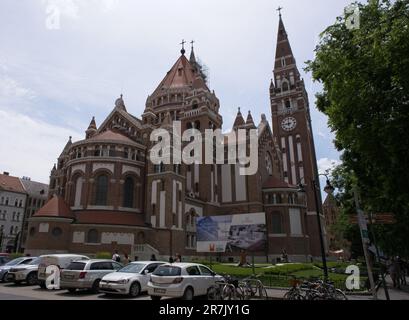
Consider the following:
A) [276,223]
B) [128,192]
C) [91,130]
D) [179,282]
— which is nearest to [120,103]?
[91,130]

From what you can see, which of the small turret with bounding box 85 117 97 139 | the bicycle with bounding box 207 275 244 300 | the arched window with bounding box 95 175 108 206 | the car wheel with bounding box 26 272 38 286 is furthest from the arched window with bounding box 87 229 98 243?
the bicycle with bounding box 207 275 244 300

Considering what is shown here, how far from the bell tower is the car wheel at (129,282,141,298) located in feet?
146

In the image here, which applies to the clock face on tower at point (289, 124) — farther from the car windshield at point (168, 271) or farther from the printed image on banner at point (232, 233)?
the car windshield at point (168, 271)

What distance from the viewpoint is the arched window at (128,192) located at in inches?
1609

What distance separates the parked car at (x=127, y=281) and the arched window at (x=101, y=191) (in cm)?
2481

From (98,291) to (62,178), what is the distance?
33.5 m

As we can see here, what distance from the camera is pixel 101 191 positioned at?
40.3 meters

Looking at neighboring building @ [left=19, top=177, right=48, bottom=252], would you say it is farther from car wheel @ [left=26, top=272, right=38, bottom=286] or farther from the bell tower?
car wheel @ [left=26, top=272, right=38, bottom=286]

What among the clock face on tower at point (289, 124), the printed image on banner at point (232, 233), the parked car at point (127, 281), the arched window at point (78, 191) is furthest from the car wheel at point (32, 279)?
the clock face on tower at point (289, 124)

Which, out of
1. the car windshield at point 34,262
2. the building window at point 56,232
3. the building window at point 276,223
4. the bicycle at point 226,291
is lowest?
the bicycle at point 226,291

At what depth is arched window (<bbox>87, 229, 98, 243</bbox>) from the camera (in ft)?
→ 116

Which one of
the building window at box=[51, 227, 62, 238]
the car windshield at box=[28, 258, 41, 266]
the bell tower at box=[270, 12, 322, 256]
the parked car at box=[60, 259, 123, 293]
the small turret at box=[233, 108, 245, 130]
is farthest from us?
the bell tower at box=[270, 12, 322, 256]

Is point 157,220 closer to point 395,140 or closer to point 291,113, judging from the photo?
point 395,140
